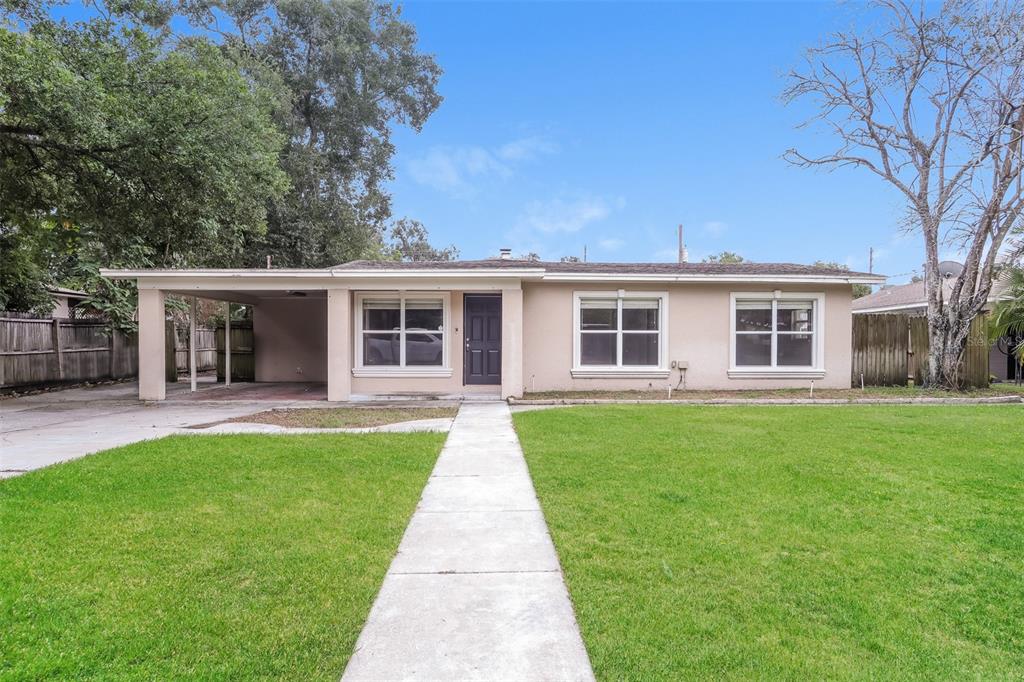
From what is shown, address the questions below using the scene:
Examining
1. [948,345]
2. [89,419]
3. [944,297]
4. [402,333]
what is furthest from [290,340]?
[944,297]

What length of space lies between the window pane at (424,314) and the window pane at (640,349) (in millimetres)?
4230

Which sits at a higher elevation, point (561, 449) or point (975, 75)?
point (975, 75)

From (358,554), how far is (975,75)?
16053 mm

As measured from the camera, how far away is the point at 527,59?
69.5ft

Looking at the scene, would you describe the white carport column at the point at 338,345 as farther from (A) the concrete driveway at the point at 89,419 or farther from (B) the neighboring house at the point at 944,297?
(B) the neighboring house at the point at 944,297

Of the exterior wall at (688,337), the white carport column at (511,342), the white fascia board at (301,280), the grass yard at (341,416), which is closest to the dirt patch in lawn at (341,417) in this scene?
the grass yard at (341,416)

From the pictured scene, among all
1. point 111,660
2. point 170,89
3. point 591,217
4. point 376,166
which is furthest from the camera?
point 591,217

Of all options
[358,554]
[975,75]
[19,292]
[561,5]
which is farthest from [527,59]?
[358,554]

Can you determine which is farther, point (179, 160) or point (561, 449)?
point (179, 160)

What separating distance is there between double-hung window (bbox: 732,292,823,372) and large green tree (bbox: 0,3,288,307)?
1128 cm

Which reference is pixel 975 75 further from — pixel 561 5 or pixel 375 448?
pixel 375 448

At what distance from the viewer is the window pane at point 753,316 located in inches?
517

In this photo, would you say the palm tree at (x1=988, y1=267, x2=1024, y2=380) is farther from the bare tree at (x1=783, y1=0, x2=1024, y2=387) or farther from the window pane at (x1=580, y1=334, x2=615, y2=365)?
the window pane at (x1=580, y1=334, x2=615, y2=365)

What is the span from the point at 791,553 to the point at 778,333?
34.4ft
